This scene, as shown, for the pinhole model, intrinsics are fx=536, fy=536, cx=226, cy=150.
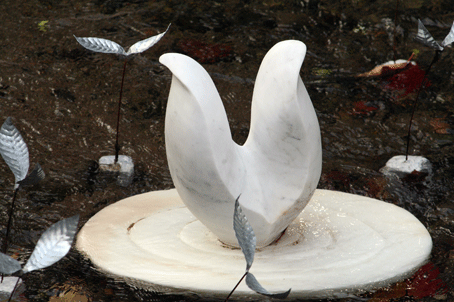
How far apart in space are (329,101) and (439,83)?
145 centimetres

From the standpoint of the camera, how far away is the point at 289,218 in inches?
125

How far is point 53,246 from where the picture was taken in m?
2.05

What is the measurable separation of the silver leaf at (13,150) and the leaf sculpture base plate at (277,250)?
83 cm

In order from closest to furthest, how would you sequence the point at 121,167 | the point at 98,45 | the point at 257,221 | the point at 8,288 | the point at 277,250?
the point at 8,288 → the point at 257,221 → the point at 277,250 → the point at 98,45 → the point at 121,167


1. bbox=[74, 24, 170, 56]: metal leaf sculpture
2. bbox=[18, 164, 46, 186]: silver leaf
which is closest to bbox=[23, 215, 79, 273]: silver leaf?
bbox=[18, 164, 46, 186]: silver leaf

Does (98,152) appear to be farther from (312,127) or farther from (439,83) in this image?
(439,83)

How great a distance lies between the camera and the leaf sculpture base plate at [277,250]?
9.23ft

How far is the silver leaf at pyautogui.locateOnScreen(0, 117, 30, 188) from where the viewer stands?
2.43 metres

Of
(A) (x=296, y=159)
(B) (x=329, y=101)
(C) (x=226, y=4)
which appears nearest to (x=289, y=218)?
(A) (x=296, y=159)

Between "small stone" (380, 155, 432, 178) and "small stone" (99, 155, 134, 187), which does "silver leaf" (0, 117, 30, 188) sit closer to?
"small stone" (99, 155, 134, 187)

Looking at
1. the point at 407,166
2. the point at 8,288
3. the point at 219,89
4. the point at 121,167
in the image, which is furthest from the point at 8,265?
the point at 219,89

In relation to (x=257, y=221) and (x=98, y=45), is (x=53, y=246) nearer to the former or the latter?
(x=257, y=221)

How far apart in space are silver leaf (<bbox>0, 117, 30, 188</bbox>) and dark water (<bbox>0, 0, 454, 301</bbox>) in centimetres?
79

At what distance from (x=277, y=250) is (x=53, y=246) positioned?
1538 millimetres
